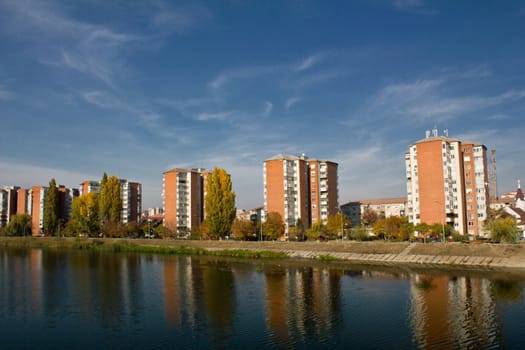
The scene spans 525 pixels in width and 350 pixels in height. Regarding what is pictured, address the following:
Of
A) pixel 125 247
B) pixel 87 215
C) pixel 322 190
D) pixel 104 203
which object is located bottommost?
pixel 125 247

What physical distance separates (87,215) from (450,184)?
74.9 metres

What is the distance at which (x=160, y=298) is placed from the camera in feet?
113

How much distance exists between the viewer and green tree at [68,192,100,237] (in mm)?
99812

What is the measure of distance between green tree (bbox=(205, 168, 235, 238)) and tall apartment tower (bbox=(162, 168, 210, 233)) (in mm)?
27962

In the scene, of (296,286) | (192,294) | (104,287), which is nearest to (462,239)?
(296,286)

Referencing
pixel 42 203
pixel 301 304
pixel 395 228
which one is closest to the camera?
pixel 301 304

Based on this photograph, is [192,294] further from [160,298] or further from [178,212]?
[178,212]

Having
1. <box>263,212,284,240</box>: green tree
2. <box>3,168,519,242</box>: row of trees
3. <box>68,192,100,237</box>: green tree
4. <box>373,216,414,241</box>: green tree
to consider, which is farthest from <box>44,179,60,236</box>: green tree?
<box>373,216,414,241</box>: green tree

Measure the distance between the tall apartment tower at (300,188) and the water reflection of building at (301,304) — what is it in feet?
138

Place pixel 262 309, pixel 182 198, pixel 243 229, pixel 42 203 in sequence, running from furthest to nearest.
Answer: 1. pixel 42 203
2. pixel 182 198
3. pixel 243 229
4. pixel 262 309

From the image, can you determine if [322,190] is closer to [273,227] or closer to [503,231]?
[273,227]

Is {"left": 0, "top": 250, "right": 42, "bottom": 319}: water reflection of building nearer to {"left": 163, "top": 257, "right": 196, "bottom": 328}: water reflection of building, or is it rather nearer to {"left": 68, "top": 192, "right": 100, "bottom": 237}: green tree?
{"left": 163, "top": 257, "right": 196, "bottom": 328}: water reflection of building

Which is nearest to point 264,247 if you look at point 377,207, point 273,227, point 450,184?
point 273,227

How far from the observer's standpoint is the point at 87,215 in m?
100
